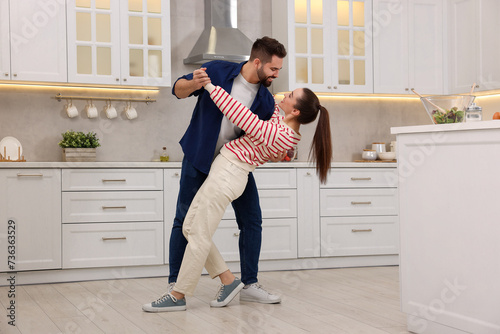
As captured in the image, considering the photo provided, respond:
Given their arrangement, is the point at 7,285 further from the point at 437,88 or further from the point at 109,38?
the point at 437,88

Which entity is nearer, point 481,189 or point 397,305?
point 481,189

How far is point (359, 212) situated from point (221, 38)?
1.59 metres

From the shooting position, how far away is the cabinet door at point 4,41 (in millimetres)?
3961

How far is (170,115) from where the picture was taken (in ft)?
15.3

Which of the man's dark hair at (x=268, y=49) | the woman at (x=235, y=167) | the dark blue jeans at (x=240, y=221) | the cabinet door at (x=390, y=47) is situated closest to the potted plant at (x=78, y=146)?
the dark blue jeans at (x=240, y=221)

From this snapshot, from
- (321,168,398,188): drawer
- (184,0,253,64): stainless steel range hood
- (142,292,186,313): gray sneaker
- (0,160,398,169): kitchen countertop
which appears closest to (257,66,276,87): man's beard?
(142,292,186,313): gray sneaker

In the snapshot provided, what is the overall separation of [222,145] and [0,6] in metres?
1.94

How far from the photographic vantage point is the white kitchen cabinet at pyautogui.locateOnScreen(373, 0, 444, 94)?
4852 mm

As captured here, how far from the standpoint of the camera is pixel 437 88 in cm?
496

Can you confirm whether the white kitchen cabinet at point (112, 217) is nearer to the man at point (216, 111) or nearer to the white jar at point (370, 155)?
the man at point (216, 111)

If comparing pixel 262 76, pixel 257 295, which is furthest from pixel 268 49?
pixel 257 295

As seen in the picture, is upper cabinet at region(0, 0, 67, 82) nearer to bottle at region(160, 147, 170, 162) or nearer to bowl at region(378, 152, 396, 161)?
bottle at region(160, 147, 170, 162)

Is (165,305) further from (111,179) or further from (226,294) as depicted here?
(111,179)

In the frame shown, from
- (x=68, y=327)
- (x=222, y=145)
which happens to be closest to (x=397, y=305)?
(x=222, y=145)
